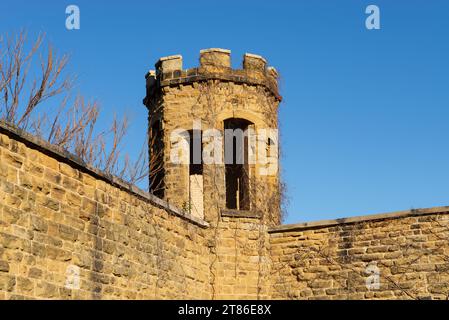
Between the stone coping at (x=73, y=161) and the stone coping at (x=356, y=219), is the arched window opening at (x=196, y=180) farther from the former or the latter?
the stone coping at (x=73, y=161)

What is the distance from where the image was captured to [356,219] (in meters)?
13.4

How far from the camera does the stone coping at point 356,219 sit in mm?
12820

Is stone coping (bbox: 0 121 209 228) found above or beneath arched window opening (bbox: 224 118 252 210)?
beneath

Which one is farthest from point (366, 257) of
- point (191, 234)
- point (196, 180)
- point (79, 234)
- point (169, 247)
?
point (79, 234)

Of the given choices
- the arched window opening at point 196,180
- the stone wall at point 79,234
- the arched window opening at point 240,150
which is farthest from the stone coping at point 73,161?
the arched window opening at point 240,150

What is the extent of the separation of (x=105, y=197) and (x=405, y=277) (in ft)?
17.9

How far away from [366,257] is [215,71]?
16.1 feet

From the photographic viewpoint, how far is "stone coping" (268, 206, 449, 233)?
12.8m

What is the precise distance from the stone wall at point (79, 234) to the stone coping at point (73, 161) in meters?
0.01

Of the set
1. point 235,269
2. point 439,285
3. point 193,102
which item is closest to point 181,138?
point 193,102

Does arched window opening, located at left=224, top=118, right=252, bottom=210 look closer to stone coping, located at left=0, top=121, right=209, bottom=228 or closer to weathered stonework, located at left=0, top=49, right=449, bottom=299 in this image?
weathered stonework, located at left=0, top=49, right=449, bottom=299

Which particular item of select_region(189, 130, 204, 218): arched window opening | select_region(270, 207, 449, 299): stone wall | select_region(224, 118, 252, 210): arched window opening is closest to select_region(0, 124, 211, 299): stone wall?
select_region(189, 130, 204, 218): arched window opening

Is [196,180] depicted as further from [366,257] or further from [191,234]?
[366,257]

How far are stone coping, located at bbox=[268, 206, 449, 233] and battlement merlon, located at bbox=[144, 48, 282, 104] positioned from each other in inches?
128
